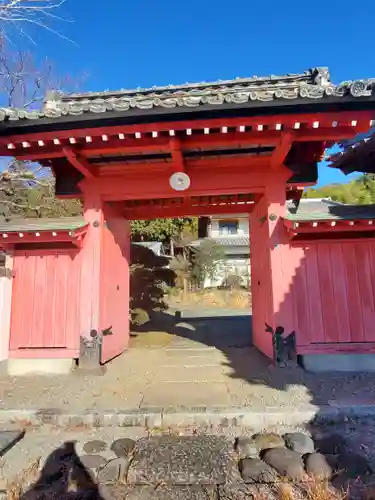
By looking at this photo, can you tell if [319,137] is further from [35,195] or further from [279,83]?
[35,195]

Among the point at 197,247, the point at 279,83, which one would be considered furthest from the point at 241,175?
the point at 197,247

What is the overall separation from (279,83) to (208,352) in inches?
221

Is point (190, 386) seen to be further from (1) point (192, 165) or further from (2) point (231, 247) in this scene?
(2) point (231, 247)

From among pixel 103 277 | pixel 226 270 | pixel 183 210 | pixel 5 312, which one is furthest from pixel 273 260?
pixel 226 270

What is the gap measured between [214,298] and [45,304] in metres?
15.1

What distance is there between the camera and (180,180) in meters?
5.29

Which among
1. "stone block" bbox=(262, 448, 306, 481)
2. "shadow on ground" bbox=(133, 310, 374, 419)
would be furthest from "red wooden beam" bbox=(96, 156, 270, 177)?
"stone block" bbox=(262, 448, 306, 481)

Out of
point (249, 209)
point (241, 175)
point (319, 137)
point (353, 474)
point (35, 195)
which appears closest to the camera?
point (353, 474)

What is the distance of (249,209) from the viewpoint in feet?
22.6

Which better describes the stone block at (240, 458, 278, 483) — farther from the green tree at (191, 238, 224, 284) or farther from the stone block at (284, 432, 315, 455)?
the green tree at (191, 238, 224, 284)

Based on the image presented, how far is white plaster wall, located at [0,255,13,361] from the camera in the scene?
500cm

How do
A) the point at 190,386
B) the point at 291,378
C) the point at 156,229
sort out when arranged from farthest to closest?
the point at 156,229, the point at 291,378, the point at 190,386

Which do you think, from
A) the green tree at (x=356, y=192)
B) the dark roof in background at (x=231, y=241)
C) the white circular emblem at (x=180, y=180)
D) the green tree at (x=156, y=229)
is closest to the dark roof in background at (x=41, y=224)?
the white circular emblem at (x=180, y=180)

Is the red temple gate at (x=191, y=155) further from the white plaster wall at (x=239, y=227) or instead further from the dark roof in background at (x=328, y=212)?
the white plaster wall at (x=239, y=227)
